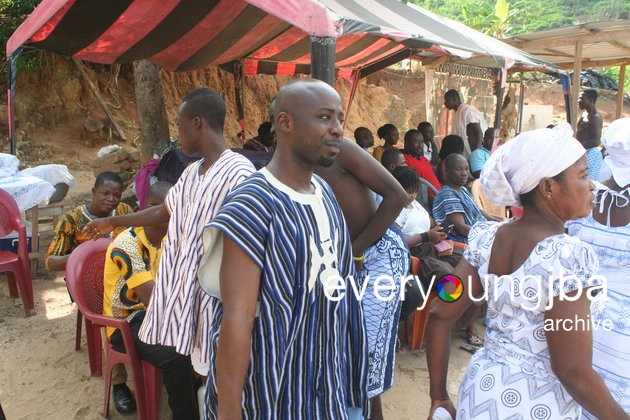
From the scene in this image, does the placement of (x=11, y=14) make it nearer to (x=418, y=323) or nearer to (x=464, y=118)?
(x=464, y=118)

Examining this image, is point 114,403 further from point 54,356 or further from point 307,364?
point 307,364

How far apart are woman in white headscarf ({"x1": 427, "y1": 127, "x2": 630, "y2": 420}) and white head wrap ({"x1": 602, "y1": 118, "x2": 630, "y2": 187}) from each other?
2.12 feet

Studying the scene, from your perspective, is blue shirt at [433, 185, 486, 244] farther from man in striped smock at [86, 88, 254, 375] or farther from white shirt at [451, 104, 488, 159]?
white shirt at [451, 104, 488, 159]

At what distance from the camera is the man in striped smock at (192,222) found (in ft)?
5.87

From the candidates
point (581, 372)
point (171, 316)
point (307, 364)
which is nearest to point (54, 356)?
point (171, 316)

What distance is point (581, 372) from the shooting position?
1.29 meters

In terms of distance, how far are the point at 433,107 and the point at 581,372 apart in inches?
315

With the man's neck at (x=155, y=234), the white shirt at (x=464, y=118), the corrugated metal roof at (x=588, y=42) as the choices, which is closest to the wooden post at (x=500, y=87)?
the white shirt at (x=464, y=118)

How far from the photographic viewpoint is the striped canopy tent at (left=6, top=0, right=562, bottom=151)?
129 inches

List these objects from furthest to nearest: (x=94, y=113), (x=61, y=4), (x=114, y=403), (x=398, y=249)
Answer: (x=94, y=113) < (x=61, y=4) < (x=114, y=403) < (x=398, y=249)

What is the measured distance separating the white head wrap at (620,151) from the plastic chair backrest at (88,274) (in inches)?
102

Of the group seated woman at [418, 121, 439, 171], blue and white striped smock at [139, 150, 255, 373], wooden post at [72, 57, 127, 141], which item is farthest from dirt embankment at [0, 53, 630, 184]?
blue and white striped smock at [139, 150, 255, 373]

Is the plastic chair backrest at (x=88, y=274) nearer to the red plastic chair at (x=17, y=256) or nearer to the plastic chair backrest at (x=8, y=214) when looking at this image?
the red plastic chair at (x=17, y=256)

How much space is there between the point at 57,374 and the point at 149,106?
413 centimetres
